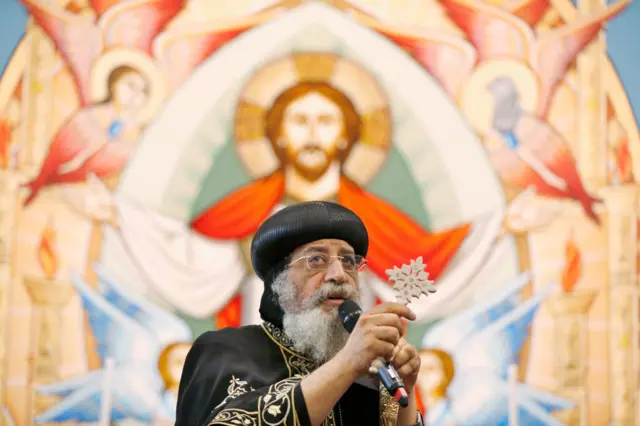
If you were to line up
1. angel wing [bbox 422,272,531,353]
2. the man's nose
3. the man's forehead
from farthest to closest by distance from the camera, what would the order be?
angel wing [bbox 422,272,531,353] → the man's forehead → the man's nose

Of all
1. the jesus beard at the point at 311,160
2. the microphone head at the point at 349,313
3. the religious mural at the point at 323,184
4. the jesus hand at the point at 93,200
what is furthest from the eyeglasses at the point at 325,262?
the jesus hand at the point at 93,200

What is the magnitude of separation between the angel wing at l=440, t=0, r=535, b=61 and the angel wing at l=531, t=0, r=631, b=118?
0.14 meters

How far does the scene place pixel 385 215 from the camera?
20.0 feet

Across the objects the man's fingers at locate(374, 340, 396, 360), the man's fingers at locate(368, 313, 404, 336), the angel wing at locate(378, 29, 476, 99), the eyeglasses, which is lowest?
the man's fingers at locate(374, 340, 396, 360)

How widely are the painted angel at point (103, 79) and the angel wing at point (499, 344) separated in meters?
2.70

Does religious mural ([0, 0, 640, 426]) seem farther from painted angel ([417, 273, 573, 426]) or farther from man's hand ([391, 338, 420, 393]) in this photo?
man's hand ([391, 338, 420, 393])

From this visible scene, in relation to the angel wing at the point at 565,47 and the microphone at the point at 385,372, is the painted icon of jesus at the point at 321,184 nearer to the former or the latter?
the angel wing at the point at 565,47

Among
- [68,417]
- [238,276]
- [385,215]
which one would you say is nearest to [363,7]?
[385,215]

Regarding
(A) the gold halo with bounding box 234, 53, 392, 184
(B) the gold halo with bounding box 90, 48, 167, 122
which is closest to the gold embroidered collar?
(A) the gold halo with bounding box 234, 53, 392, 184

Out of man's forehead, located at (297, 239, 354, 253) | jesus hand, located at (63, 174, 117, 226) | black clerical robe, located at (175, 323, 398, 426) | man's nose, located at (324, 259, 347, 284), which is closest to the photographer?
black clerical robe, located at (175, 323, 398, 426)

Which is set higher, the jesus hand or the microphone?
the jesus hand

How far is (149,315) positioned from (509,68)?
308 centimetres

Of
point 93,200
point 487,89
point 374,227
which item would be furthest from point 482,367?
point 93,200

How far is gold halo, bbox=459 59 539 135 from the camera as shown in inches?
247
